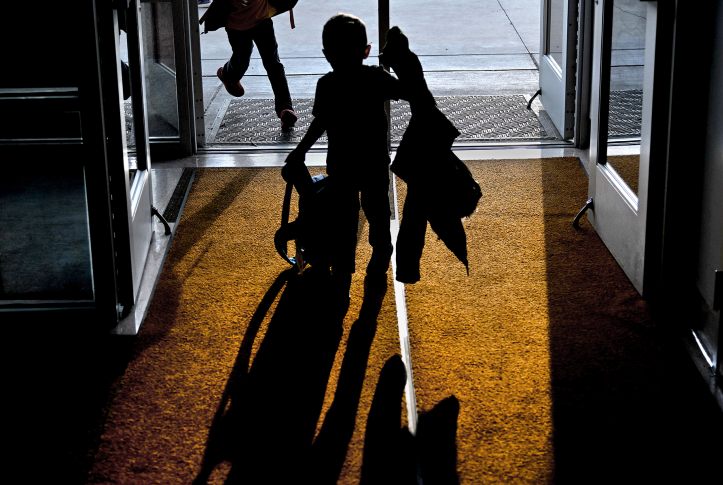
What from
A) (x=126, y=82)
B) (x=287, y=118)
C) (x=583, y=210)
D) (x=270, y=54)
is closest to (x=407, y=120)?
(x=287, y=118)

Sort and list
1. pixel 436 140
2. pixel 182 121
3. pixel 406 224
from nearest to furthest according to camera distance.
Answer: pixel 436 140 → pixel 406 224 → pixel 182 121

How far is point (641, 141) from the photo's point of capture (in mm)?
3430

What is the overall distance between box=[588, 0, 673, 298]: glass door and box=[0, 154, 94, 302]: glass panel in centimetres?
227

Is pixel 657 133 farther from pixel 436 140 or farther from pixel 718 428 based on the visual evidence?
pixel 718 428

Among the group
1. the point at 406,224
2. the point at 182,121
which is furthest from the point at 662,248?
the point at 182,121

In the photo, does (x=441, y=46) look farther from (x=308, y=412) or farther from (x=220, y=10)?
(x=308, y=412)

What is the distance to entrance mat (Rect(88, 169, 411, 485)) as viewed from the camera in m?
2.50

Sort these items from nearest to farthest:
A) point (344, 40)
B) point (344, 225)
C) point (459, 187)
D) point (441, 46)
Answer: point (459, 187) → point (344, 40) → point (344, 225) → point (441, 46)

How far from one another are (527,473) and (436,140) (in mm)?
1162

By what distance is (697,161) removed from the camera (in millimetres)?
3143

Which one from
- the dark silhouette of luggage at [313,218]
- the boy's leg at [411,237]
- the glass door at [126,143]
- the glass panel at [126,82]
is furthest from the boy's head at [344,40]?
the glass panel at [126,82]

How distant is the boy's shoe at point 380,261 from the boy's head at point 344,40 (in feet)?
2.77

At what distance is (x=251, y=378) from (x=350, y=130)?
100cm

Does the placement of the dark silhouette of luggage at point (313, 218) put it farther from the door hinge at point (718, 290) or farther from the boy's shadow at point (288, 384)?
the door hinge at point (718, 290)
